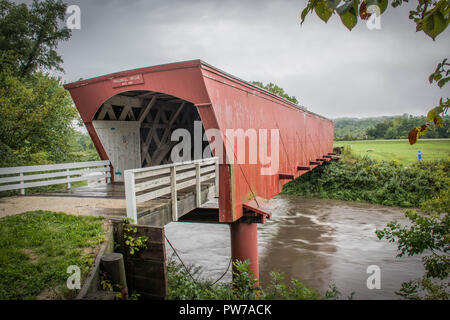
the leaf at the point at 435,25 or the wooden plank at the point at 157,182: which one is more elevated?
the leaf at the point at 435,25

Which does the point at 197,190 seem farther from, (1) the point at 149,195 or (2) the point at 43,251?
(2) the point at 43,251

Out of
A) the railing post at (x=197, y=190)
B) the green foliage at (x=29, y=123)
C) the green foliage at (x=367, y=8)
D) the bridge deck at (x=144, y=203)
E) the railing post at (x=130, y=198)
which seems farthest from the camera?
the green foliage at (x=29, y=123)

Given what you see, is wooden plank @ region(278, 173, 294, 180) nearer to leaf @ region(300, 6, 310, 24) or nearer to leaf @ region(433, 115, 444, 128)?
leaf @ region(433, 115, 444, 128)

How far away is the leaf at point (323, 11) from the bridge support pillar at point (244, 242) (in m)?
6.51

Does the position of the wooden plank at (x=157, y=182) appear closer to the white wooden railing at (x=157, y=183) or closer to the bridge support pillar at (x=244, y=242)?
the white wooden railing at (x=157, y=183)

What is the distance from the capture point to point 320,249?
13102 mm

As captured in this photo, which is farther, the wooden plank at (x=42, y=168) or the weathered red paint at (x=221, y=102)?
the wooden plank at (x=42, y=168)

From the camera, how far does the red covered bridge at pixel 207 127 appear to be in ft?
20.9

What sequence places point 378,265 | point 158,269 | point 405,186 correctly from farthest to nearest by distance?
point 405,186 → point 378,265 → point 158,269

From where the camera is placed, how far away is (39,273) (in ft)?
11.8

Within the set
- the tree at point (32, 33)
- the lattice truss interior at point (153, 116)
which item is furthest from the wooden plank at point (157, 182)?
the tree at point (32, 33)
